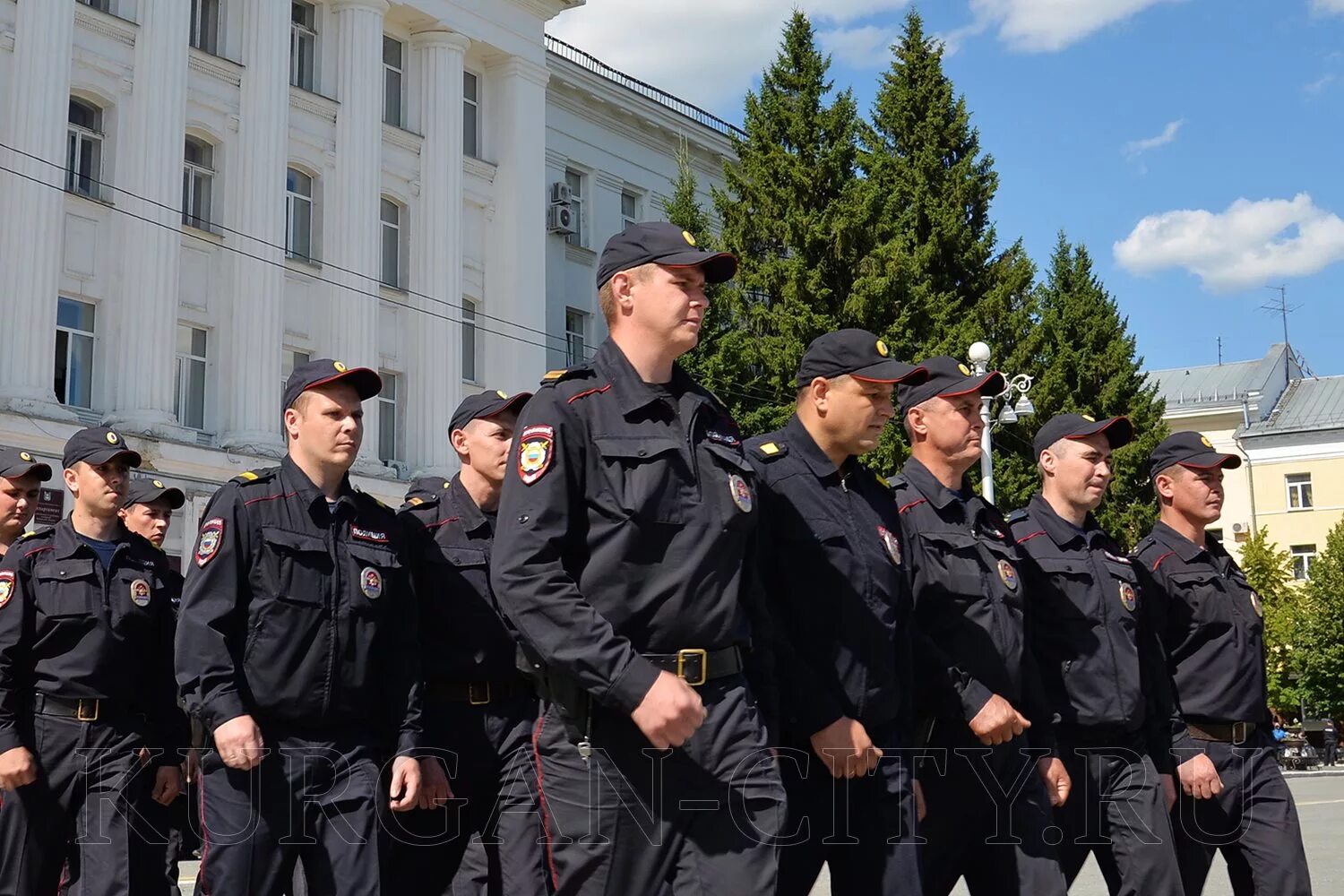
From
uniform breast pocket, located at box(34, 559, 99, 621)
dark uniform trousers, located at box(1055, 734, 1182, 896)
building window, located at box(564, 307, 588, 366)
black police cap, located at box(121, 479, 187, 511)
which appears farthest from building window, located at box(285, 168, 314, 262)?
dark uniform trousers, located at box(1055, 734, 1182, 896)

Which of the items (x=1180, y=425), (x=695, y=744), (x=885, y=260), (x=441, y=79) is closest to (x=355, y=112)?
(x=441, y=79)

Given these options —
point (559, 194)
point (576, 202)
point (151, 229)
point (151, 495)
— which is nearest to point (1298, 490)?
point (576, 202)

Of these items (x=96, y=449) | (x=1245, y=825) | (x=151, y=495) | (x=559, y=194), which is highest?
(x=559, y=194)

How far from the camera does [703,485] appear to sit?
4047 mm

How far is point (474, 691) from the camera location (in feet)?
20.2

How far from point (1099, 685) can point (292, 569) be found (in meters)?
3.22

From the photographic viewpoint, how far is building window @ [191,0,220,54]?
25.9 m

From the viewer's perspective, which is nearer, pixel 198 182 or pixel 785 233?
pixel 198 182

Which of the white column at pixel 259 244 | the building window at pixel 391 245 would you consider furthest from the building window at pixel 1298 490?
the white column at pixel 259 244

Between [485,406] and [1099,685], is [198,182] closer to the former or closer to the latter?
[485,406]

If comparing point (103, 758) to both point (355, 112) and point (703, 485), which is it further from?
point (355, 112)

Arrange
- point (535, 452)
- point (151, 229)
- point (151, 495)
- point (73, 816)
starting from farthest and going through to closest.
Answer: point (151, 229), point (151, 495), point (73, 816), point (535, 452)

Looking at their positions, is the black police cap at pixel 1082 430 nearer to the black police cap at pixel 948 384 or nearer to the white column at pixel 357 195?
A: the black police cap at pixel 948 384

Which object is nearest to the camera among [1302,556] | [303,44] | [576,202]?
[303,44]
